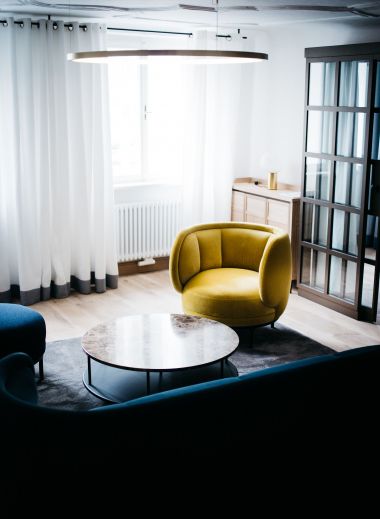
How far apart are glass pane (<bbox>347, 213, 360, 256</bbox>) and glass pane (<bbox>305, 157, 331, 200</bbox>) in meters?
0.34

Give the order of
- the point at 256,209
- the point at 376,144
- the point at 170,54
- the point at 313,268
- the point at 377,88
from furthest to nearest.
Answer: the point at 256,209
the point at 313,268
the point at 376,144
the point at 377,88
the point at 170,54

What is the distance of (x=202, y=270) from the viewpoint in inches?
207

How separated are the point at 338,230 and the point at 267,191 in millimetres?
969

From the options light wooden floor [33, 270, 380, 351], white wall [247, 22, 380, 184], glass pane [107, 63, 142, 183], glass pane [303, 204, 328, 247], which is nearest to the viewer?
light wooden floor [33, 270, 380, 351]

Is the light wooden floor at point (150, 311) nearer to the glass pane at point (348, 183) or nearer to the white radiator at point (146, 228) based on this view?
the white radiator at point (146, 228)

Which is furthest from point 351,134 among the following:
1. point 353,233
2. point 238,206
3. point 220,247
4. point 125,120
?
point 125,120

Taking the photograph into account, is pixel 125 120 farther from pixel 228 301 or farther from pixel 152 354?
pixel 152 354

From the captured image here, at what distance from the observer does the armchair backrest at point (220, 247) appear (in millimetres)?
5066

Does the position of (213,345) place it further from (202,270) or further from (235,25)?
(235,25)

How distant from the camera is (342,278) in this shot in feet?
18.3

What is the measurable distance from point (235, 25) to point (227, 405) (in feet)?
14.8

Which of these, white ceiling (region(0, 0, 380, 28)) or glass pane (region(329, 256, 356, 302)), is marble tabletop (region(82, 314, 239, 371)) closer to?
glass pane (region(329, 256, 356, 302))

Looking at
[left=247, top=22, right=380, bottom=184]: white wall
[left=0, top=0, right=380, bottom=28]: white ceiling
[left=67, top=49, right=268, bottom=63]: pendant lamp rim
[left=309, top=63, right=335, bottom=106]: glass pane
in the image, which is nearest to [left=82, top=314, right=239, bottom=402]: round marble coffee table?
[left=67, top=49, right=268, bottom=63]: pendant lamp rim

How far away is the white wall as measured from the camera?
624 cm
